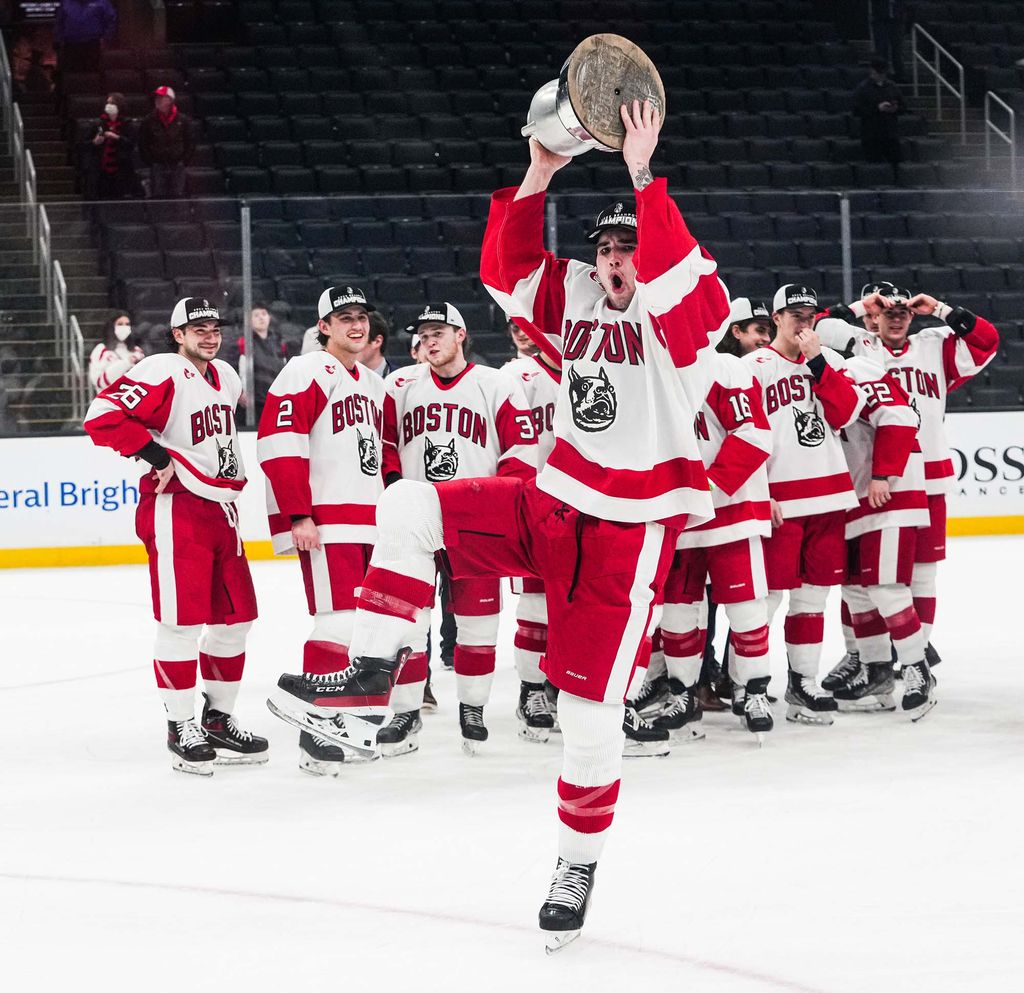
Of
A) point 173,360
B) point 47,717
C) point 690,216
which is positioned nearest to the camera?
point 173,360

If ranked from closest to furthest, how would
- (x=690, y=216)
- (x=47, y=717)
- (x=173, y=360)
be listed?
1. (x=173, y=360)
2. (x=47, y=717)
3. (x=690, y=216)

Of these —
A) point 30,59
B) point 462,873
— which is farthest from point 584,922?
point 30,59

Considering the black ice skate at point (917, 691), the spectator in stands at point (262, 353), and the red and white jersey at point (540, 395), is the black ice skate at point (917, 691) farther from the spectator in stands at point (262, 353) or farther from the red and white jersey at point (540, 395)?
the spectator in stands at point (262, 353)

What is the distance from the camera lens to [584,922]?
9.81 ft

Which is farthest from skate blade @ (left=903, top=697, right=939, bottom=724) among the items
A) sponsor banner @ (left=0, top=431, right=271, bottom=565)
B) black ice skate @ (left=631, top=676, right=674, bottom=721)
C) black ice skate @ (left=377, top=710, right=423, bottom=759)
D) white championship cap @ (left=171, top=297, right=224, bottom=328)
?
sponsor banner @ (left=0, top=431, right=271, bottom=565)

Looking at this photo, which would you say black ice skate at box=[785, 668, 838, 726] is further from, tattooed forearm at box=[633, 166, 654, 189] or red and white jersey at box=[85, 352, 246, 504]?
tattooed forearm at box=[633, 166, 654, 189]

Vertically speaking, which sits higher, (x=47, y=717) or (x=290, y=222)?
(x=290, y=222)

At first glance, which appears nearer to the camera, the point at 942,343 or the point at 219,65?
the point at 942,343

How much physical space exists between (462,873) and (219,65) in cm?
1208

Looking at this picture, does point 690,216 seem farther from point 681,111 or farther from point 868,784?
point 868,784

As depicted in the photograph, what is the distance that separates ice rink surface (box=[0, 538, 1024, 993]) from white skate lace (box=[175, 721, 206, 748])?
0.41 feet

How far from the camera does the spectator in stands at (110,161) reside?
11812 mm

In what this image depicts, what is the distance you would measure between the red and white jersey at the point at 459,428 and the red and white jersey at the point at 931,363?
4.81ft

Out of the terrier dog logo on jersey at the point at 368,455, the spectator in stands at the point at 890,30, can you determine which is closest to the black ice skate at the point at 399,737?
the terrier dog logo on jersey at the point at 368,455
